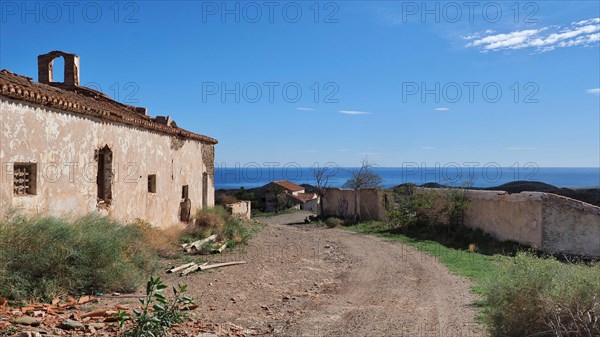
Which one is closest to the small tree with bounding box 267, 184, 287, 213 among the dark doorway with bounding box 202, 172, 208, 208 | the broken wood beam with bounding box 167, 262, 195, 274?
the dark doorway with bounding box 202, 172, 208, 208

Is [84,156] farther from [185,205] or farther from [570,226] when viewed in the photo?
[570,226]

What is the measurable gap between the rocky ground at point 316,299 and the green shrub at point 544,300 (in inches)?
42.2

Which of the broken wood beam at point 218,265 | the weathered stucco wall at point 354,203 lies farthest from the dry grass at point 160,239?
the weathered stucco wall at point 354,203

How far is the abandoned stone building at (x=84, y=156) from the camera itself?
944cm

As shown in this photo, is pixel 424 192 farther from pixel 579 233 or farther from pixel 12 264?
pixel 12 264

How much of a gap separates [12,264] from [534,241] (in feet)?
48.5

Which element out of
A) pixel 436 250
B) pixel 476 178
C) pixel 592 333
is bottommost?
pixel 436 250

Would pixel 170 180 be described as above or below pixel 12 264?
above

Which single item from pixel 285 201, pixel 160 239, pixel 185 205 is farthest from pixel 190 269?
pixel 285 201

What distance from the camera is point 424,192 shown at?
23703 mm

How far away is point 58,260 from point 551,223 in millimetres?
14100

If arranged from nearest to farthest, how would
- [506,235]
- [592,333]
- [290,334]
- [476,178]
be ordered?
[592,333]
[290,334]
[506,235]
[476,178]

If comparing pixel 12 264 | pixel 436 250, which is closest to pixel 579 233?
pixel 436 250

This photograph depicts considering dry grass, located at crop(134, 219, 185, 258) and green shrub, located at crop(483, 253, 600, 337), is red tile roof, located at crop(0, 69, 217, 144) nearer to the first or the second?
dry grass, located at crop(134, 219, 185, 258)
